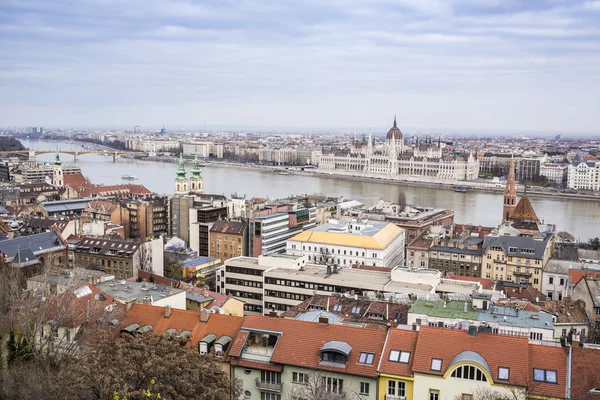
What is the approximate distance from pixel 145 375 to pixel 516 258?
12543mm

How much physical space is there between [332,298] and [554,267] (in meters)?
7.46

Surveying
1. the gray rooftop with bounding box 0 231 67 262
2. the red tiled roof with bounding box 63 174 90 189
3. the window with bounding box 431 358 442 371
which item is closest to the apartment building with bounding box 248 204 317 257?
the gray rooftop with bounding box 0 231 67 262

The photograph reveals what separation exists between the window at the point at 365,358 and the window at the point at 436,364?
59 cm

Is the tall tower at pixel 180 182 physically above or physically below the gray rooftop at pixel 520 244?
above

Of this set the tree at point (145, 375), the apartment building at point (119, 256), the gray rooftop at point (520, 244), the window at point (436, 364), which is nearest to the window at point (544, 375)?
the window at point (436, 364)

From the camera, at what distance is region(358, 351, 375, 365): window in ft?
20.2

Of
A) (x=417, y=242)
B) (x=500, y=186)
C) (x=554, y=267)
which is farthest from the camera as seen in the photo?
(x=500, y=186)

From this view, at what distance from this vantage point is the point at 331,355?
6195mm

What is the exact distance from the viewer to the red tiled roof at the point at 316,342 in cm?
615

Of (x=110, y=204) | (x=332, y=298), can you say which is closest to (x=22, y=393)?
(x=332, y=298)

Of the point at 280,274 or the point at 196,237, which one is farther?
the point at 196,237

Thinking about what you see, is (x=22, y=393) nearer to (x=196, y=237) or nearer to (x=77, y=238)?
(x=77, y=238)

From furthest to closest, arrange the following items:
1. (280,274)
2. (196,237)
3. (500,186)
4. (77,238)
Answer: (500,186)
(196,237)
(77,238)
(280,274)

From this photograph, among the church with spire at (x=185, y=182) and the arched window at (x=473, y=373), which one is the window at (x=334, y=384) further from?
the church with spire at (x=185, y=182)
